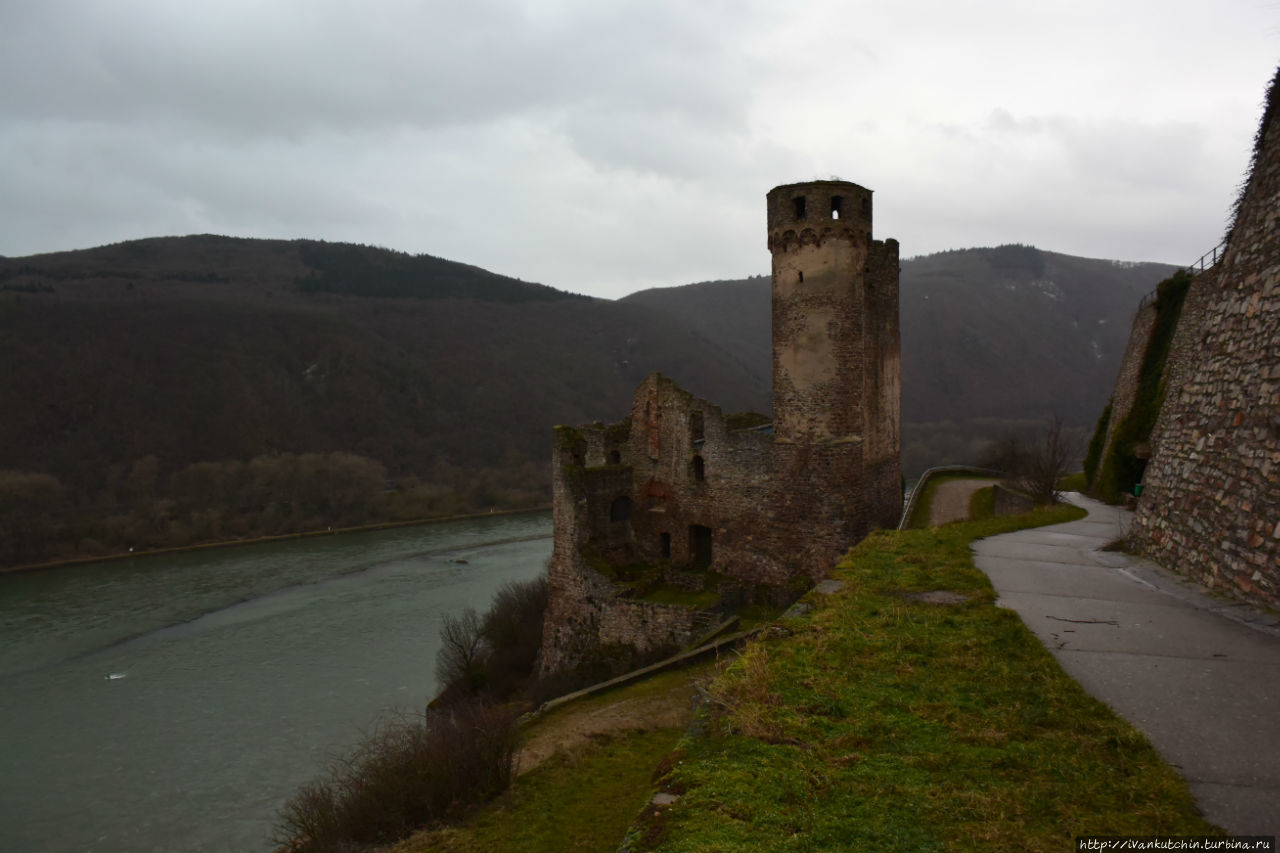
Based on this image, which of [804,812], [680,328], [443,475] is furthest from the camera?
[680,328]

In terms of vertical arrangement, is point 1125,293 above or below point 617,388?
above

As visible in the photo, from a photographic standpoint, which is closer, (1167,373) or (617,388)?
(1167,373)

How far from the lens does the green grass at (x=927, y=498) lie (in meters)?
19.4

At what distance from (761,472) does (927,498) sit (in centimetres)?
788

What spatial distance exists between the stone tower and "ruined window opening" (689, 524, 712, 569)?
3.51 m

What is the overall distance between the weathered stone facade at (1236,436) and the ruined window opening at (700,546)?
12662mm

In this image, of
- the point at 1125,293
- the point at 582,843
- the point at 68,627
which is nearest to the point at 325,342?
the point at 68,627

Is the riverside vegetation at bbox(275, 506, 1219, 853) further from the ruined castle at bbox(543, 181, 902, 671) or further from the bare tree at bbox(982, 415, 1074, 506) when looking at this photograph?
the bare tree at bbox(982, 415, 1074, 506)

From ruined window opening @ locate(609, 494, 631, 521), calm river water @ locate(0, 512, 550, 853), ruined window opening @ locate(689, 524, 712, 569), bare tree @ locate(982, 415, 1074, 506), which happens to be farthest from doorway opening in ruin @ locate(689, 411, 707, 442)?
calm river water @ locate(0, 512, 550, 853)

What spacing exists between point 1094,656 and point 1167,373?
15.3 metres

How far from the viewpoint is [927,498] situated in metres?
24.1

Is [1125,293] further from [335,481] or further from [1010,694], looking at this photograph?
[1010,694]

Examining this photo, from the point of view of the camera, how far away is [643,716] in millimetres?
12406

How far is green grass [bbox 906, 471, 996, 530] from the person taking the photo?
1942cm
